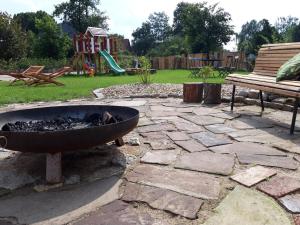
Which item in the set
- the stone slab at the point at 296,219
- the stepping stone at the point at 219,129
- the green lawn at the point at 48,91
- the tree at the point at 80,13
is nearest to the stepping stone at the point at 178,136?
the stepping stone at the point at 219,129

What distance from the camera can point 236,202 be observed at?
1.95m

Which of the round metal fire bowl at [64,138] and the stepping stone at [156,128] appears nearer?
the round metal fire bowl at [64,138]

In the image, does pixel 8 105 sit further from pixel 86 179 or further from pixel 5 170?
pixel 86 179

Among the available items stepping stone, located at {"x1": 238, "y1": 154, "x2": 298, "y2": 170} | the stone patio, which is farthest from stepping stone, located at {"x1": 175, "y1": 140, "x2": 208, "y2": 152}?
stepping stone, located at {"x1": 238, "y1": 154, "x2": 298, "y2": 170}

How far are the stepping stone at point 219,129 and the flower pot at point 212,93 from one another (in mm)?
1764

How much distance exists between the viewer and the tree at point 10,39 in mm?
21766

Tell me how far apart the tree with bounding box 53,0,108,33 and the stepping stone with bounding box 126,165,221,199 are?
37.9m

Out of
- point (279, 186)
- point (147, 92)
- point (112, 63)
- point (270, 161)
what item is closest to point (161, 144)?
point (270, 161)

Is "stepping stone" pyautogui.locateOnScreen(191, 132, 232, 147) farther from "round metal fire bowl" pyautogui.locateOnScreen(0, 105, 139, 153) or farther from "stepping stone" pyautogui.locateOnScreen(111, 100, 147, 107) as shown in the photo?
"stepping stone" pyautogui.locateOnScreen(111, 100, 147, 107)

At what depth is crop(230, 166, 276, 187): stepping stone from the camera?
223cm

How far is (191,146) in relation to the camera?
314 centimetres

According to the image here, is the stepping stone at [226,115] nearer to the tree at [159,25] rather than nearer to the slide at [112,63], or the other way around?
the slide at [112,63]

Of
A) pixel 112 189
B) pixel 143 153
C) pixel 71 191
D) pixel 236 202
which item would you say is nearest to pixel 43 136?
pixel 71 191

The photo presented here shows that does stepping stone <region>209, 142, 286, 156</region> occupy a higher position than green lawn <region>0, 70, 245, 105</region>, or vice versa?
stepping stone <region>209, 142, 286, 156</region>
